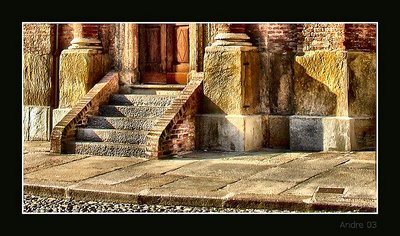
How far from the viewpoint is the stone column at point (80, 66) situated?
12.2m

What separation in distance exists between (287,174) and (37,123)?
5969mm

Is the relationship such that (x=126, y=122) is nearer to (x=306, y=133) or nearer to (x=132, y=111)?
(x=132, y=111)

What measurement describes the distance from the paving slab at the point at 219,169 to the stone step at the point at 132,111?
6.09 ft

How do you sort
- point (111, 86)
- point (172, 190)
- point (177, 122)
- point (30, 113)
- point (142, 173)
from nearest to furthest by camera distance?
point (172, 190), point (142, 173), point (177, 122), point (111, 86), point (30, 113)

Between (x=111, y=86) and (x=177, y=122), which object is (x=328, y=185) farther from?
(x=111, y=86)

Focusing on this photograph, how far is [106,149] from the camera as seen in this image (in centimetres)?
1074

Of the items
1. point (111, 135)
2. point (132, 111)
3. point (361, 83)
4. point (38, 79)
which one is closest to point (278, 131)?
point (361, 83)

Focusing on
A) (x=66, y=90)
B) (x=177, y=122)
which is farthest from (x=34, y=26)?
(x=177, y=122)

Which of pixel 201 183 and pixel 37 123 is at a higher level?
pixel 37 123

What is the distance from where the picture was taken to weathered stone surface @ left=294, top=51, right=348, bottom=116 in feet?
35.0

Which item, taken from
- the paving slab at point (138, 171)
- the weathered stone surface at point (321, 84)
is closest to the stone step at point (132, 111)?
the paving slab at point (138, 171)

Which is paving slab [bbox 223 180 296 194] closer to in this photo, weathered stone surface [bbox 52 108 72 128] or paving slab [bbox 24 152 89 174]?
paving slab [bbox 24 152 89 174]

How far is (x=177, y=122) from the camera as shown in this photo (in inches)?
420

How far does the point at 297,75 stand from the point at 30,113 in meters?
5.11
